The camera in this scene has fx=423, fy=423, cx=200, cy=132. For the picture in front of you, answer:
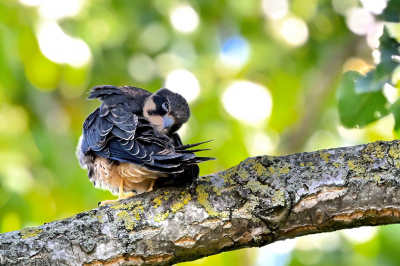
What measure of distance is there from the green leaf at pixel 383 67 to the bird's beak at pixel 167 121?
1.45 m

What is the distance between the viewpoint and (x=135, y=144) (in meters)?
2.72

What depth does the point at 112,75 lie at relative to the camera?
625 cm

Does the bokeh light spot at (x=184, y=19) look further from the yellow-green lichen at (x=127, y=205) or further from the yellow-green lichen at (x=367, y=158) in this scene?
the yellow-green lichen at (x=367, y=158)

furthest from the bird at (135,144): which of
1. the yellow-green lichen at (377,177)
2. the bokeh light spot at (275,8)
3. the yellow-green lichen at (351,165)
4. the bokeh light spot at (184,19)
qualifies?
the bokeh light spot at (275,8)

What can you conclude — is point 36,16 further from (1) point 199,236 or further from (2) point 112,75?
(1) point 199,236

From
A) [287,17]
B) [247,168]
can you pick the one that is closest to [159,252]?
[247,168]

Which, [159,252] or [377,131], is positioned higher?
[377,131]

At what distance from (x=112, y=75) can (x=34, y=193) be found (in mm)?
2399

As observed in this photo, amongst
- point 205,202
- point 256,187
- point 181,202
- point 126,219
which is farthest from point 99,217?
point 256,187

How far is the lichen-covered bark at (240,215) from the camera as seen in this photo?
213 cm

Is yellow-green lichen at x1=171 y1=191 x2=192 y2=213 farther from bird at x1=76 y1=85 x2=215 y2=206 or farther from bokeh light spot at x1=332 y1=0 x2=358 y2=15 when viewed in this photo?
bokeh light spot at x1=332 y1=0 x2=358 y2=15

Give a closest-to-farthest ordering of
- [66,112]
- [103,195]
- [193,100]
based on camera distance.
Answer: [103,195] < [193,100] < [66,112]

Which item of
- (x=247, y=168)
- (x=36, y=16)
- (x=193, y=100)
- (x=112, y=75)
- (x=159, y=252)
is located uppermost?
(x=112, y=75)

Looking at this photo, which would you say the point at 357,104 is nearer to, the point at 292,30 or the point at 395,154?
the point at 395,154
